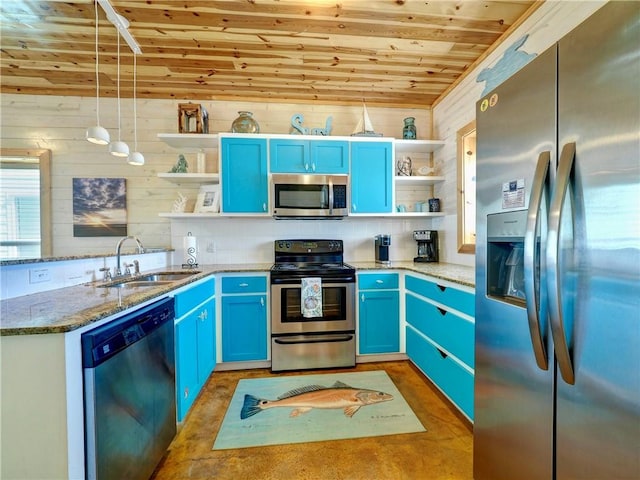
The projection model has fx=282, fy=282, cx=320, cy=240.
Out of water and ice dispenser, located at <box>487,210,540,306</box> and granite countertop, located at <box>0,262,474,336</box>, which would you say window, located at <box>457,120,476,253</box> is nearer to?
granite countertop, located at <box>0,262,474,336</box>

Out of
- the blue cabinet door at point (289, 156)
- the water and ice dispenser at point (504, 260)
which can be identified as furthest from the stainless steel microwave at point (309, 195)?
the water and ice dispenser at point (504, 260)

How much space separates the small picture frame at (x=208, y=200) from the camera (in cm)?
290

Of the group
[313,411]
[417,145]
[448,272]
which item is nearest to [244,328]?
[313,411]

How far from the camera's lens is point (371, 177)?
292 centimetres

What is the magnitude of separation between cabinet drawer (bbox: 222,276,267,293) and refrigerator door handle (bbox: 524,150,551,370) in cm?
206

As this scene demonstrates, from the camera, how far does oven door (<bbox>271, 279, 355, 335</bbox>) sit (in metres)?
2.55

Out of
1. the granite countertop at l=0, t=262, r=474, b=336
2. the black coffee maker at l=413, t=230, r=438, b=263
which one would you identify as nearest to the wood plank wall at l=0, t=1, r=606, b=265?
the black coffee maker at l=413, t=230, r=438, b=263

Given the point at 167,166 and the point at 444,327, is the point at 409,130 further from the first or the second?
the point at 167,166

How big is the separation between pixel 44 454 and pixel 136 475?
456 mm

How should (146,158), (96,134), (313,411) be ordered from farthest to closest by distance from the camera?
(146,158)
(313,411)
(96,134)

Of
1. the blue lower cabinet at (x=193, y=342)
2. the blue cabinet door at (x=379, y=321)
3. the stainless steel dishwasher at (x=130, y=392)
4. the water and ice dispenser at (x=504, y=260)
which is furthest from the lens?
the blue cabinet door at (x=379, y=321)

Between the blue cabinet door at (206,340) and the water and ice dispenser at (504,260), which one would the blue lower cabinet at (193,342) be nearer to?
the blue cabinet door at (206,340)

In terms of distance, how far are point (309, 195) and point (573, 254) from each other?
2.16 metres

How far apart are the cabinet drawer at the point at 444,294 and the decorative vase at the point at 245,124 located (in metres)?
2.13
